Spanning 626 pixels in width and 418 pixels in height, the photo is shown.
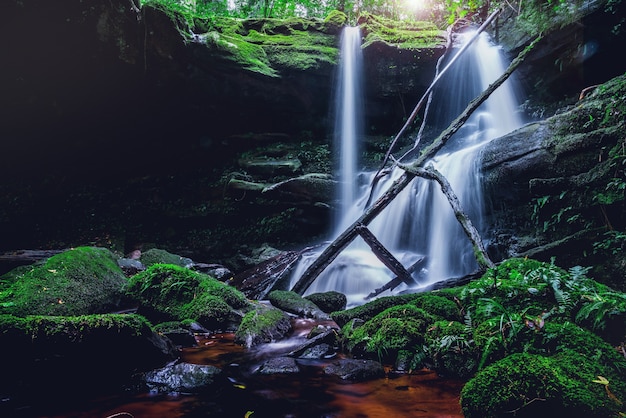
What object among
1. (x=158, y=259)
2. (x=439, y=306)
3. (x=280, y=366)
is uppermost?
(x=439, y=306)

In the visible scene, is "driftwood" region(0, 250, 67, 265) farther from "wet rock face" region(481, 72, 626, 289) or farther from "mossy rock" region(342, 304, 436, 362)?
"wet rock face" region(481, 72, 626, 289)

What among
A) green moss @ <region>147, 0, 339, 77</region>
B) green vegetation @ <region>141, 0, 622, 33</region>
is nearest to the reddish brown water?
green vegetation @ <region>141, 0, 622, 33</region>

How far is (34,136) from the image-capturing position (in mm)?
13281

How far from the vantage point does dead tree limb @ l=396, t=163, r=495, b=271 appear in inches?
193

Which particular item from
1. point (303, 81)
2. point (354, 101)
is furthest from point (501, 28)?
point (303, 81)

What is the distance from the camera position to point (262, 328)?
4.23 meters

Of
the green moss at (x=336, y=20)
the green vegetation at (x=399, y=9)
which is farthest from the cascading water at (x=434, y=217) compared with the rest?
the green moss at (x=336, y=20)

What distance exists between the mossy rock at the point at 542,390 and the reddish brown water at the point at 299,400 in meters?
0.42

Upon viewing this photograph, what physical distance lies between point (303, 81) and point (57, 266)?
33.6 feet

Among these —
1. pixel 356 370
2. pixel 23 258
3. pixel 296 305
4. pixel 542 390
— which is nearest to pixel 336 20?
pixel 296 305

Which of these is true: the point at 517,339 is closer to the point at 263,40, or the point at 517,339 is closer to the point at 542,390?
the point at 542,390

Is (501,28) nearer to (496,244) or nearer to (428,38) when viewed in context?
(428,38)

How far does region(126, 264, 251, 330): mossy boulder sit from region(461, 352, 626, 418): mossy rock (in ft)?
11.5

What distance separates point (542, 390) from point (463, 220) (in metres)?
3.85
